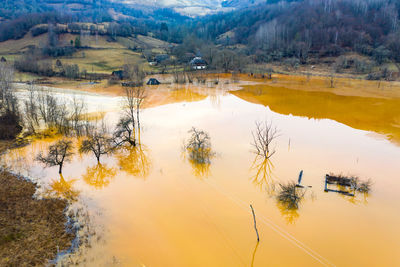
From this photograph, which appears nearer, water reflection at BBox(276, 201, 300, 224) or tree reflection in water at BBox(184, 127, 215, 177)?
water reflection at BBox(276, 201, 300, 224)

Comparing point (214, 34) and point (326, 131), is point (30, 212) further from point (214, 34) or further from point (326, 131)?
point (214, 34)

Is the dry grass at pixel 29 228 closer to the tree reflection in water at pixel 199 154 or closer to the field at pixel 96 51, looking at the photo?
the tree reflection in water at pixel 199 154

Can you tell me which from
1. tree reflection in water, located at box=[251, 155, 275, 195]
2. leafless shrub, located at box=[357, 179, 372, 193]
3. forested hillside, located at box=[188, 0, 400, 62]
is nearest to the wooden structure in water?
leafless shrub, located at box=[357, 179, 372, 193]

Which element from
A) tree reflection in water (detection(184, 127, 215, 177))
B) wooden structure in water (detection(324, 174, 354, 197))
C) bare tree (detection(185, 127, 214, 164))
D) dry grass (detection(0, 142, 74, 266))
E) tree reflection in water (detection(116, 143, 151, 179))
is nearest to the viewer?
dry grass (detection(0, 142, 74, 266))

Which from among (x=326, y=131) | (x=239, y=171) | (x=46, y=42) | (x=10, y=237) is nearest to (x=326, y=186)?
(x=239, y=171)

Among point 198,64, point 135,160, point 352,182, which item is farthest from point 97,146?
point 198,64

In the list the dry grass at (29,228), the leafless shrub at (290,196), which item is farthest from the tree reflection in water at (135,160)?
the leafless shrub at (290,196)

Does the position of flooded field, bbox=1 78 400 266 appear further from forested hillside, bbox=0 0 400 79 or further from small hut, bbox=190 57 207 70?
small hut, bbox=190 57 207 70
